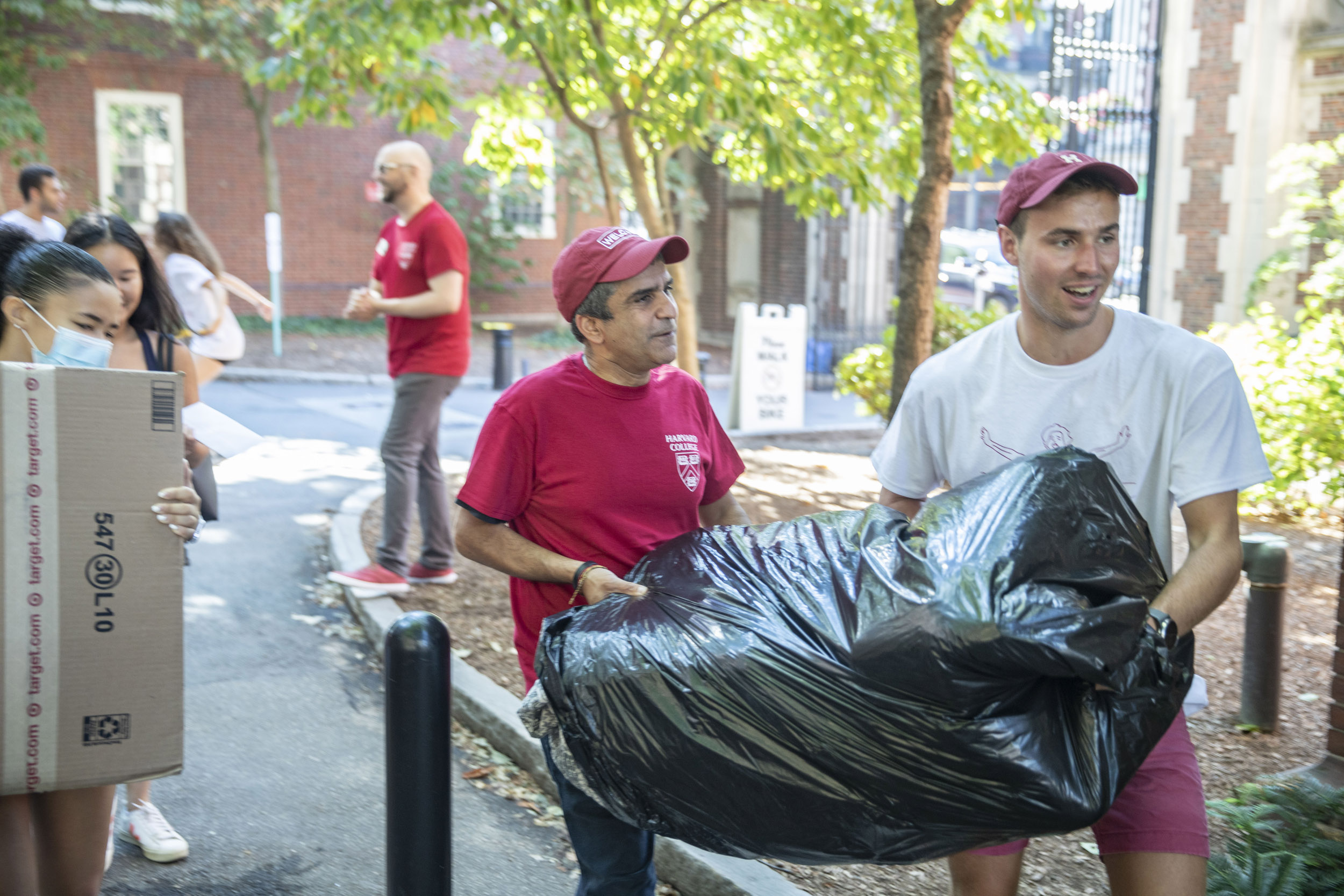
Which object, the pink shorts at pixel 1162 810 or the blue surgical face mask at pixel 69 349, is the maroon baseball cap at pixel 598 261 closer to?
the blue surgical face mask at pixel 69 349

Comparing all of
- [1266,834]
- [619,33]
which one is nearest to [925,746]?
[1266,834]

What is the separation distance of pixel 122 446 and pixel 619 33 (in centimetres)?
691

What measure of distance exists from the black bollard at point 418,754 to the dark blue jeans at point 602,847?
0.25m

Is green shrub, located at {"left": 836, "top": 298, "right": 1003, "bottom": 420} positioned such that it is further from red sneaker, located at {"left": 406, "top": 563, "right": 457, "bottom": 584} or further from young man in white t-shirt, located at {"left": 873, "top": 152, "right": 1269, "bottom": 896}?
young man in white t-shirt, located at {"left": 873, "top": 152, "right": 1269, "bottom": 896}

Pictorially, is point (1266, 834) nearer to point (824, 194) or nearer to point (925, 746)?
point (925, 746)

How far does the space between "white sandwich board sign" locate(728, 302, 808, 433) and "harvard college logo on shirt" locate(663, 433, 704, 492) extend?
922 centimetres

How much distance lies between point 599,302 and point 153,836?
2386mm

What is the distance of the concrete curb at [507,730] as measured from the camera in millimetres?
3424

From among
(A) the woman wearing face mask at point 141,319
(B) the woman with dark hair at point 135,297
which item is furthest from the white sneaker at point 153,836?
(B) the woman with dark hair at point 135,297

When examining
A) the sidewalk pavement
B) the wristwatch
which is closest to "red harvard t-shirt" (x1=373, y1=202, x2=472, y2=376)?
the wristwatch

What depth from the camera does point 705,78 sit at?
7242 millimetres

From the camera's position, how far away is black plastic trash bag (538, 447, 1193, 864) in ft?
6.00

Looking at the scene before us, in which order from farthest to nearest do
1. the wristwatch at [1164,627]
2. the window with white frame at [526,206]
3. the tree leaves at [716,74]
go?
the window with white frame at [526,206], the tree leaves at [716,74], the wristwatch at [1164,627]

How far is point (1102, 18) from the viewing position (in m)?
13.5
